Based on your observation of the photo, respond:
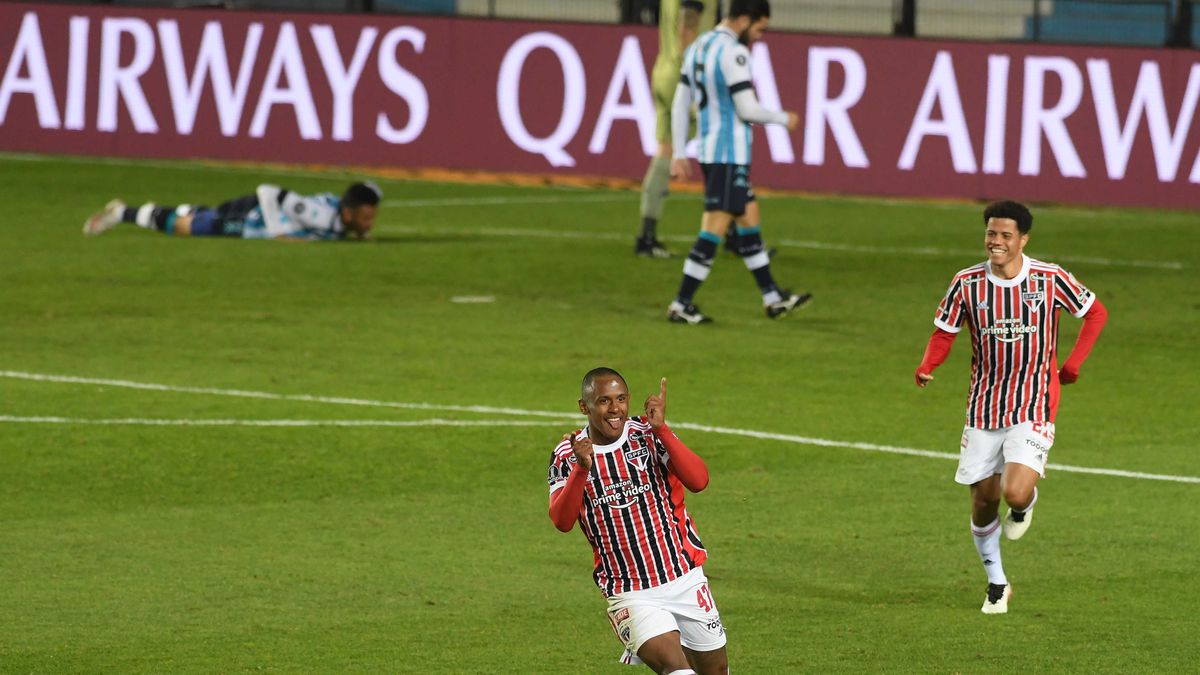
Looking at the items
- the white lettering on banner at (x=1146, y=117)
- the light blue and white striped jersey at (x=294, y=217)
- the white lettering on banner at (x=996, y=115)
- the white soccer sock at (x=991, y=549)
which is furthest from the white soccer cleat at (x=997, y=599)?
the white lettering on banner at (x=996, y=115)

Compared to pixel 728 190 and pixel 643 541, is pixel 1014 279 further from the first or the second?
pixel 728 190

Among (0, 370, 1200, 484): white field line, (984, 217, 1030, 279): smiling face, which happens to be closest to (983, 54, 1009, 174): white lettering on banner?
(0, 370, 1200, 484): white field line

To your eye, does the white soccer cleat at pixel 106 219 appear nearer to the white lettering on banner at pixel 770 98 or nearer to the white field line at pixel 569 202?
the white field line at pixel 569 202

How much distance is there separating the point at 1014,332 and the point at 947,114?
15.1 metres

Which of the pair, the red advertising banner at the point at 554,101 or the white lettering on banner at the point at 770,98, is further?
the white lettering on banner at the point at 770,98

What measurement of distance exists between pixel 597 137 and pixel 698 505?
49.8ft

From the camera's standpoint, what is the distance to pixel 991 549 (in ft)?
27.5

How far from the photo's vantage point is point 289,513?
981cm

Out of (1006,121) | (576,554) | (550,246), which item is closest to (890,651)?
(576,554)

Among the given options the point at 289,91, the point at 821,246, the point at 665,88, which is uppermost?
the point at 665,88

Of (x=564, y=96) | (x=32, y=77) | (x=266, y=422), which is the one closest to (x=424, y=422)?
(x=266, y=422)

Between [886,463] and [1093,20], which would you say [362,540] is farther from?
[1093,20]

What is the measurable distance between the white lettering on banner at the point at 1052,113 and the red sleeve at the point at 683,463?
676 inches

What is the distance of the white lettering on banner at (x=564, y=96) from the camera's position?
24.8m
